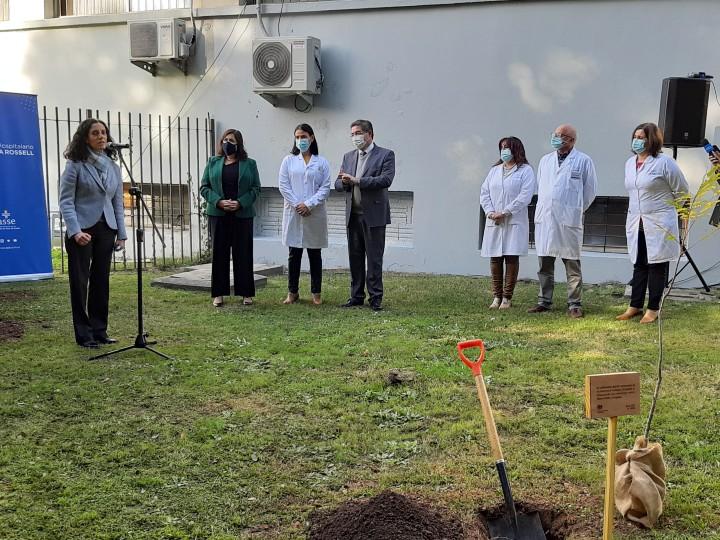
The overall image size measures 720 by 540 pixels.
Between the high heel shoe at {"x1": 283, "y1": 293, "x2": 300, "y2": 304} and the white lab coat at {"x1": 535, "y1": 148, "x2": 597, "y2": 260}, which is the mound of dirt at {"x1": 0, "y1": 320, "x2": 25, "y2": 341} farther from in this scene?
the white lab coat at {"x1": 535, "y1": 148, "x2": 597, "y2": 260}

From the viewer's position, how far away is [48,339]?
6.28 metres

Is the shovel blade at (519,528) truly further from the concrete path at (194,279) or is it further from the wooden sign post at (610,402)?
the concrete path at (194,279)

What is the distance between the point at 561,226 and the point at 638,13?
11.4ft

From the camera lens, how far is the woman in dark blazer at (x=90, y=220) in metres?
5.77

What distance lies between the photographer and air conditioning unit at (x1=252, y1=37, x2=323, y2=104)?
10141 millimetres

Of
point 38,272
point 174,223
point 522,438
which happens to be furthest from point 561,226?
point 174,223

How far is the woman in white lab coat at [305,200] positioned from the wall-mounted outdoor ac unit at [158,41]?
13.1ft

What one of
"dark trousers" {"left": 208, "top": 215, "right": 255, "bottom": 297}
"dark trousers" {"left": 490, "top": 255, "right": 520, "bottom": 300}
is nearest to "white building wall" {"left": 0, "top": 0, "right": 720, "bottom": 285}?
"dark trousers" {"left": 490, "top": 255, "right": 520, "bottom": 300}

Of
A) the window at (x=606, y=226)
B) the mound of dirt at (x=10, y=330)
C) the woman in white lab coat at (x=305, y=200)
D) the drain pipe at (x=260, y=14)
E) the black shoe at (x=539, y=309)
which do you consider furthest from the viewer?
the drain pipe at (x=260, y=14)

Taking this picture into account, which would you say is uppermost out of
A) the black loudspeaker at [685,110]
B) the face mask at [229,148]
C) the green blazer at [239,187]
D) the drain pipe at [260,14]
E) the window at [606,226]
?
the drain pipe at [260,14]

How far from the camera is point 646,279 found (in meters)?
7.21

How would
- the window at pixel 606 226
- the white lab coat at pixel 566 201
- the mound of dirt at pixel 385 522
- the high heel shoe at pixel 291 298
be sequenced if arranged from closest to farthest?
the mound of dirt at pixel 385 522
the white lab coat at pixel 566 201
the high heel shoe at pixel 291 298
the window at pixel 606 226

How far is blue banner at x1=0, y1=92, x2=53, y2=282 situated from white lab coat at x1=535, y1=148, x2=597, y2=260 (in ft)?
18.0

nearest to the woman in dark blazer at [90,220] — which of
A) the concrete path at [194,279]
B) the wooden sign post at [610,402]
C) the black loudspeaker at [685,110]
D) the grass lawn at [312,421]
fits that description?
the grass lawn at [312,421]
